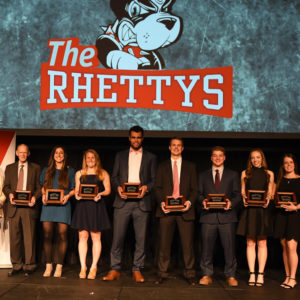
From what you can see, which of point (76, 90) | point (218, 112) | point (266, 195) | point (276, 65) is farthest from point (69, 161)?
point (276, 65)

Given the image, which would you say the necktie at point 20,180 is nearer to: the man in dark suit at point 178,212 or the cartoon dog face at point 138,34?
the man in dark suit at point 178,212

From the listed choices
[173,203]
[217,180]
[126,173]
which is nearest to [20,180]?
[126,173]

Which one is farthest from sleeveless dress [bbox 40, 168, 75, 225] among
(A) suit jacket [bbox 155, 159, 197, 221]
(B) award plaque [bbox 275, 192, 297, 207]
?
(B) award plaque [bbox 275, 192, 297, 207]

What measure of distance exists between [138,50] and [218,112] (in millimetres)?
1463

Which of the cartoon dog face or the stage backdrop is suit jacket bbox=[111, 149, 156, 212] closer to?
the stage backdrop

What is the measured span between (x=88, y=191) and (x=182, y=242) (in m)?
1.28

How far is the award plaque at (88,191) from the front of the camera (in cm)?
481

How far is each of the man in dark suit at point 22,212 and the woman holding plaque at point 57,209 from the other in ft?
0.71

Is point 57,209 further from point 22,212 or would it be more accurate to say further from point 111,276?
point 111,276

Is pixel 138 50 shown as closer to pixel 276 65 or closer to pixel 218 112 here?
pixel 218 112

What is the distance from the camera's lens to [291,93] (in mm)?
5566

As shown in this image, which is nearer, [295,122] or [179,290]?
[179,290]

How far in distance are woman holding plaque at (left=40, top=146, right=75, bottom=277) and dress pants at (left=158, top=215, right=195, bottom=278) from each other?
125cm

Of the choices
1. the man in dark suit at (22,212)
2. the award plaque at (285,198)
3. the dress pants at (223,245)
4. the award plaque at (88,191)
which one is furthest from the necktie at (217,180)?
the man in dark suit at (22,212)
